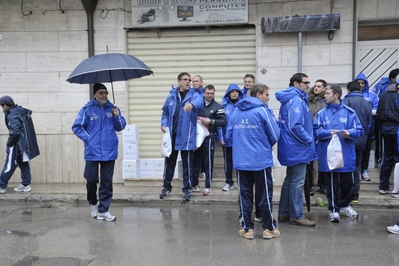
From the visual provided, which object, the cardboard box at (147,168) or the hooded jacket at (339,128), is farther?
the cardboard box at (147,168)

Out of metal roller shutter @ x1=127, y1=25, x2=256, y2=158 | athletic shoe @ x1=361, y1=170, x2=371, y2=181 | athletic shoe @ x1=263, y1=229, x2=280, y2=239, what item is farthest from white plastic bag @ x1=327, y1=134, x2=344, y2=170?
metal roller shutter @ x1=127, y1=25, x2=256, y2=158

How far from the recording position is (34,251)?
16.0 ft

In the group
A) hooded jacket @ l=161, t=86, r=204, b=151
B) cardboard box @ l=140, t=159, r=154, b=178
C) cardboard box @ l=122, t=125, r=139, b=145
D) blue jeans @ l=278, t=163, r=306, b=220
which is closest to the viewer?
blue jeans @ l=278, t=163, r=306, b=220

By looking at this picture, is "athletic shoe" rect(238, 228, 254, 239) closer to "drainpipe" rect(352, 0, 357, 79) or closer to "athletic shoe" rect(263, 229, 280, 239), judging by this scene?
"athletic shoe" rect(263, 229, 280, 239)

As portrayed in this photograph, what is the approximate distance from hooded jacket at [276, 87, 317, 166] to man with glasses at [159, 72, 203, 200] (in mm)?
1852

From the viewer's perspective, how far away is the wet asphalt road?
4.55 m

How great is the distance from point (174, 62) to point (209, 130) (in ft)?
7.70

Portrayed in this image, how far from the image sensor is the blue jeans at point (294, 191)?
561cm

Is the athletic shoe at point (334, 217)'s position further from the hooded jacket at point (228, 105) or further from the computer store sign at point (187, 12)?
the computer store sign at point (187, 12)

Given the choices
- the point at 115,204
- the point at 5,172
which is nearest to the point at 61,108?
the point at 5,172

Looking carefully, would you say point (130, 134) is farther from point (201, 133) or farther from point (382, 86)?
point (382, 86)

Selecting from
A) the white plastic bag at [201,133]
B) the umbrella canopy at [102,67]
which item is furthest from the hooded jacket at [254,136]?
the white plastic bag at [201,133]

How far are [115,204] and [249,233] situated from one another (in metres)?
3.11

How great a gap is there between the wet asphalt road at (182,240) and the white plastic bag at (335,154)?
2.91 feet
